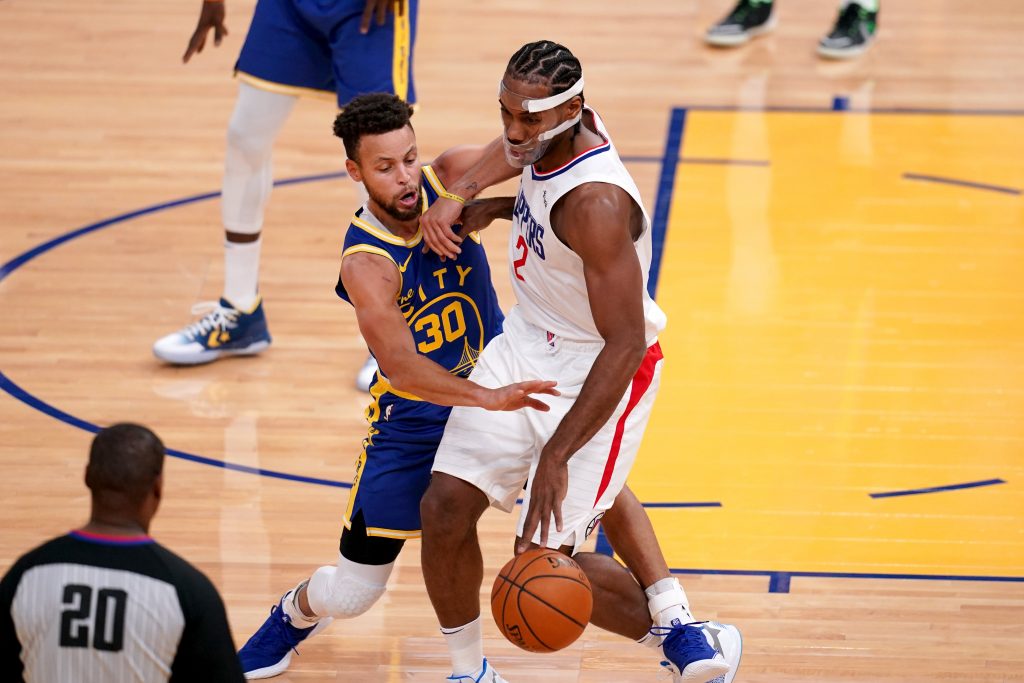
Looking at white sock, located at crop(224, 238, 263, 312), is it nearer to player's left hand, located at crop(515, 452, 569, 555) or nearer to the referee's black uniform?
player's left hand, located at crop(515, 452, 569, 555)

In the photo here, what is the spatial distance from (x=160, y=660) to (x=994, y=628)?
9.97 feet

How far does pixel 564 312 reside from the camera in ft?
14.1

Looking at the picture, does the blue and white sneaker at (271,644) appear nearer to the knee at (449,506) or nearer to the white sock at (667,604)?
the knee at (449,506)

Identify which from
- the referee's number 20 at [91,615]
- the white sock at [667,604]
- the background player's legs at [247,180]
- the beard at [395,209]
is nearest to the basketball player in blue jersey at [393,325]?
the beard at [395,209]

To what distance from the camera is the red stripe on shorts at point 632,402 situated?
4.32m

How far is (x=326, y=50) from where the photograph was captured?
256 inches

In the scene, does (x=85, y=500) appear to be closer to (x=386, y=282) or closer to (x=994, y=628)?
(x=386, y=282)

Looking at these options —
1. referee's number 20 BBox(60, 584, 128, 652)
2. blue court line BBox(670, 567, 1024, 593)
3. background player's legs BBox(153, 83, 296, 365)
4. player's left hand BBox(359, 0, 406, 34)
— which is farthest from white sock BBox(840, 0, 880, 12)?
referee's number 20 BBox(60, 584, 128, 652)

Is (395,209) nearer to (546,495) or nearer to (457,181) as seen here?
(457,181)

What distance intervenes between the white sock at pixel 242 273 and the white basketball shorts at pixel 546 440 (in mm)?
2794

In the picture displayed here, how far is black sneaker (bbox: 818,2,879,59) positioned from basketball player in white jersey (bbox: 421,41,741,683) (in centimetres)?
660

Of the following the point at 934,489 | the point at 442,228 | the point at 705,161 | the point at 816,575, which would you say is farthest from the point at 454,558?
the point at 705,161

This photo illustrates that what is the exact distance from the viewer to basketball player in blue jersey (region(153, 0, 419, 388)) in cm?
632

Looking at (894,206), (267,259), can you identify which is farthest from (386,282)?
(894,206)
